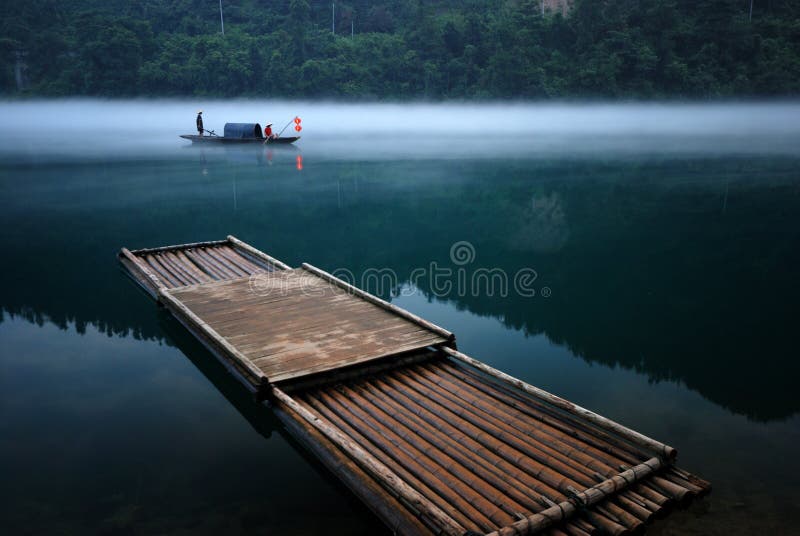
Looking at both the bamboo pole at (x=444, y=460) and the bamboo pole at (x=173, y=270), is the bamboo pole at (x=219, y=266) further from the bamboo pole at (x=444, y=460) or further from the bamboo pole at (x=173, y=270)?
the bamboo pole at (x=444, y=460)

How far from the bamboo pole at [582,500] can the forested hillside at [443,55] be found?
60134 millimetres

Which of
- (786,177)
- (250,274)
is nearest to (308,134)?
(786,177)

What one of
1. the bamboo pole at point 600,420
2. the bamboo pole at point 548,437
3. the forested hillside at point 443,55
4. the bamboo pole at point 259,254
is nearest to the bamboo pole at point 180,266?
the bamboo pole at point 259,254

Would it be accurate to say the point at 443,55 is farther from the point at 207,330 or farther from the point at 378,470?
the point at 378,470

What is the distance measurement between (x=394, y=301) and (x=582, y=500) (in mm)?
6011

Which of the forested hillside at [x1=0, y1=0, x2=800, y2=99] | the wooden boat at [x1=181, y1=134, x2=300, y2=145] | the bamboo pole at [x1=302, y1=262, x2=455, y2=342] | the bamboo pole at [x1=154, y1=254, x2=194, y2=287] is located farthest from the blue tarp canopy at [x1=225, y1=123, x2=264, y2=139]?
the forested hillside at [x1=0, y1=0, x2=800, y2=99]

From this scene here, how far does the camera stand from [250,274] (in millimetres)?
10031

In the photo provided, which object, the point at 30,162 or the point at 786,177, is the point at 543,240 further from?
the point at 30,162

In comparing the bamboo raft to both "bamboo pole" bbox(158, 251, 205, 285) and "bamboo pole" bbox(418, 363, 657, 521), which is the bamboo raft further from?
"bamboo pole" bbox(158, 251, 205, 285)

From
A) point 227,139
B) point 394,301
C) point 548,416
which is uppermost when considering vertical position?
point 227,139

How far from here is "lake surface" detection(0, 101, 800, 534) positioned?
205 inches

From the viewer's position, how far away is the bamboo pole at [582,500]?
4.03 meters

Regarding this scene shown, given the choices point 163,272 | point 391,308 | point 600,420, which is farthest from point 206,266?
point 600,420

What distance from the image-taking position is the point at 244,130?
33.6 m
